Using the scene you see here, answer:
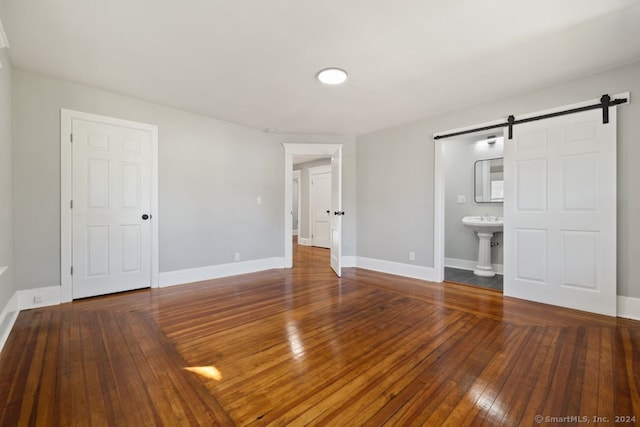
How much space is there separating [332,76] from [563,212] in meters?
2.82

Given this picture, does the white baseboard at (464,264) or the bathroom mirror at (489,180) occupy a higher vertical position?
the bathroom mirror at (489,180)

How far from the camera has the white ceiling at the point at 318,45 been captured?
1.86 meters

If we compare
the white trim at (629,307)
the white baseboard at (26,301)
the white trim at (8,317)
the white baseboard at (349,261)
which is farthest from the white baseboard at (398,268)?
the white trim at (8,317)

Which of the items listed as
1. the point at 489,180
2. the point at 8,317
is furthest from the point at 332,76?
the point at 8,317

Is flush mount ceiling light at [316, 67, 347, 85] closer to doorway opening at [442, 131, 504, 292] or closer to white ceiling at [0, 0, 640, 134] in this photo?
white ceiling at [0, 0, 640, 134]

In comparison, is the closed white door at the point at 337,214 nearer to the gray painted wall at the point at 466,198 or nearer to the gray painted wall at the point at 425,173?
the gray painted wall at the point at 425,173

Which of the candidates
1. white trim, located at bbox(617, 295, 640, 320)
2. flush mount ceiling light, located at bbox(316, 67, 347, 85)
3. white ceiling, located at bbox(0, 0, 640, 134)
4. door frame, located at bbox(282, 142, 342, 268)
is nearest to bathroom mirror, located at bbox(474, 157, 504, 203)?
white ceiling, located at bbox(0, 0, 640, 134)

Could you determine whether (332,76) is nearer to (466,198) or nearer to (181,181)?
(181,181)

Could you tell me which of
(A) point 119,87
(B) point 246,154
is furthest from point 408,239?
(A) point 119,87

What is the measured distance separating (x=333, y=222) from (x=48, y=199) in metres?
3.53

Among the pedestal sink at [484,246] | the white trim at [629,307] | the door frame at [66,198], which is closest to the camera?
the white trim at [629,307]

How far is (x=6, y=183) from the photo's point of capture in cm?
239

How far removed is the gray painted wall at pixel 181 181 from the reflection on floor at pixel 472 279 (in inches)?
65.0

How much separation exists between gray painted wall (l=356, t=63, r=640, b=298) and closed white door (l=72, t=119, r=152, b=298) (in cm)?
329
